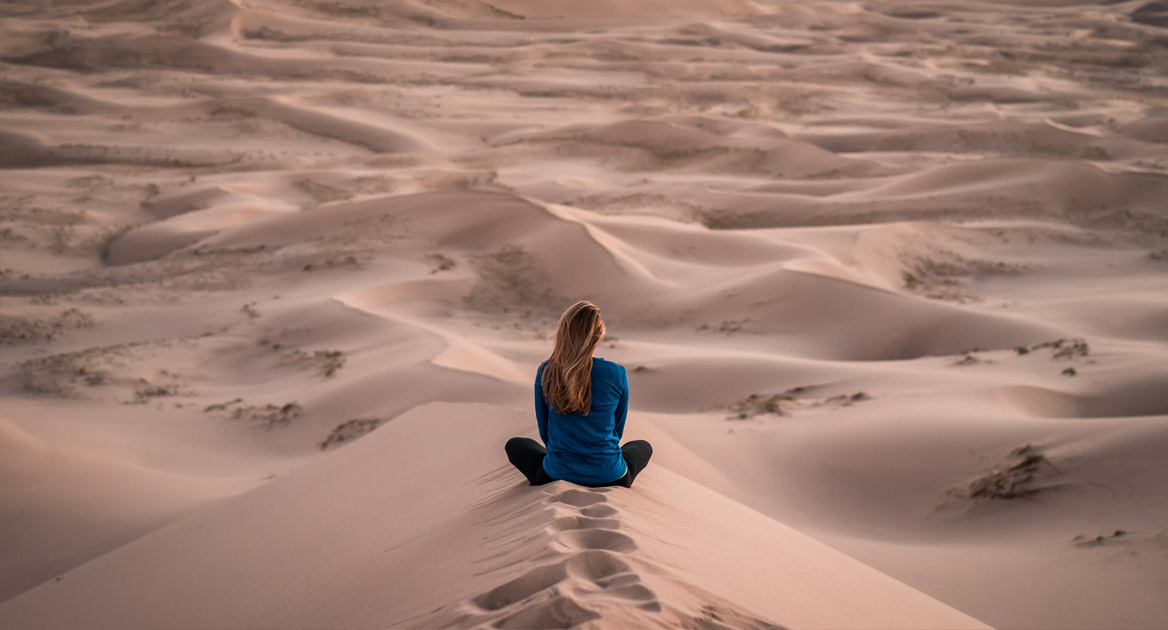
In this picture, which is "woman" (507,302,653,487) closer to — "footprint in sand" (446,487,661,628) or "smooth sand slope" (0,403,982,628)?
"smooth sand slope" (0,403,982,628)

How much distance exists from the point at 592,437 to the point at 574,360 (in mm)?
310

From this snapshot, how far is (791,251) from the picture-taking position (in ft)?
33.5

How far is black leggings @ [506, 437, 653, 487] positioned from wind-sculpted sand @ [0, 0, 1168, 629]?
0.08 meters

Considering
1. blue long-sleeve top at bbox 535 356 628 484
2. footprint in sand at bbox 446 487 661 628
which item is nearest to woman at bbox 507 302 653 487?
blue long-sleeve top at bbox 535 356 628 484

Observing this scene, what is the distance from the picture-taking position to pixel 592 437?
10.3ft

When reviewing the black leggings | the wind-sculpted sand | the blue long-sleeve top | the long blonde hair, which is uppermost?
the long blonde hair

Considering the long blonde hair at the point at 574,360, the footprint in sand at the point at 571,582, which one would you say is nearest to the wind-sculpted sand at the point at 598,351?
the footprint in sand at the point at 571,582

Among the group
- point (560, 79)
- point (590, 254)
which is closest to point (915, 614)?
point (590, 254)

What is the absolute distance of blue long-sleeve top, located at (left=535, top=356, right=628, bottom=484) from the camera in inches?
123

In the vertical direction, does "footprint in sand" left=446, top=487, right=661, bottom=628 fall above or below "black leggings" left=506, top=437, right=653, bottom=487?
above

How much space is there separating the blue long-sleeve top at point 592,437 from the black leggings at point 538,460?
0.17 ft

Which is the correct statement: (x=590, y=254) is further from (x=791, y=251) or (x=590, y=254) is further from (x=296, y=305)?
(x=296, y=305)

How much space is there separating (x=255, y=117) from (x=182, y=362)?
12.5 meters

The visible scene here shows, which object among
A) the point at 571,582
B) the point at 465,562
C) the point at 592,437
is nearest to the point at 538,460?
the point at 592,437
